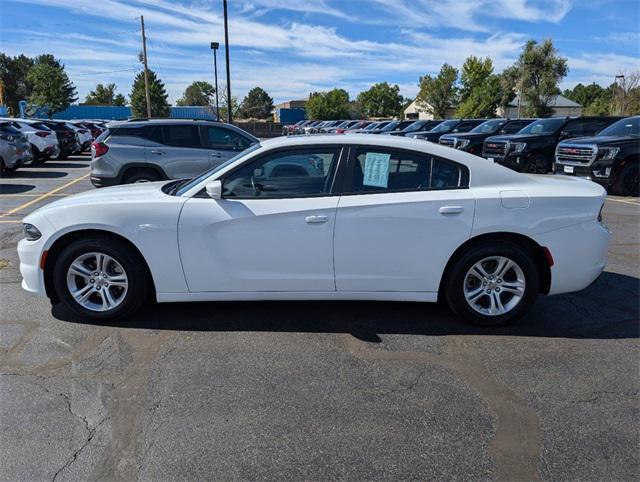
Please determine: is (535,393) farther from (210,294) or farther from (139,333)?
(139,333)

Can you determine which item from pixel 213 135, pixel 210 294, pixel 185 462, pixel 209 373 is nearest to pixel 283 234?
pixel 210 294

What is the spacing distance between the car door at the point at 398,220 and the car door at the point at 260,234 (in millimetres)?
153

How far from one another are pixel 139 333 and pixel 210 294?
25.2 inches

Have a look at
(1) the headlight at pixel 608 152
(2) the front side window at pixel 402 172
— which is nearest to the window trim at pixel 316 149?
(2) the front side window at pixel 402 172

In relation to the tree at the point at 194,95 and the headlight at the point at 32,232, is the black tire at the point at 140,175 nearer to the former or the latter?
the headlight at the point at 32,232

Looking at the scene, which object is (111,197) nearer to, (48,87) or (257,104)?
(48,87)

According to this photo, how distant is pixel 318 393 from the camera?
10.6 feet

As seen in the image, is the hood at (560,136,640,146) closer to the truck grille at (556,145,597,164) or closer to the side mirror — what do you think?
the truck grille at (556,145,597,164)

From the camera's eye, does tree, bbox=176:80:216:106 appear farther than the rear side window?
Yes

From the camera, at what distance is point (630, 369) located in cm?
358

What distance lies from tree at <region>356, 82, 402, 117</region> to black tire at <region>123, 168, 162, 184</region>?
86.8 meters

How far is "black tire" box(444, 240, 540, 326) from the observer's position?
4039 millimetres

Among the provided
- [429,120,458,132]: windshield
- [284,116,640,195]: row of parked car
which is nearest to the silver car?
[284,116,640,195]: row of parked car

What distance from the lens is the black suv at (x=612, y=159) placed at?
11328 mm
